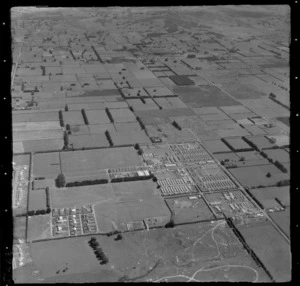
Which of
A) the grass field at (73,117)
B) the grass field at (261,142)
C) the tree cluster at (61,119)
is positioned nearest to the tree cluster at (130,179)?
the grass field at (261,142)

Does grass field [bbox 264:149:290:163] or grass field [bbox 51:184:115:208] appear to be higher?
grass field [bbox 51:184:115:208]

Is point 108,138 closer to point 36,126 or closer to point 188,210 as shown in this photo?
point 36,126

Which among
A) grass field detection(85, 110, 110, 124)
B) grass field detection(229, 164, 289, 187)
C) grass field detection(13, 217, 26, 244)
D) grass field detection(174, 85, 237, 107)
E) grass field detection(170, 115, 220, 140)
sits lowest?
grass field detection(174, 85, 237, 107)

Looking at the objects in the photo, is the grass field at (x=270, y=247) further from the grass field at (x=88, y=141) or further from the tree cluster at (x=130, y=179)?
the grass field at (x=88, y=141)

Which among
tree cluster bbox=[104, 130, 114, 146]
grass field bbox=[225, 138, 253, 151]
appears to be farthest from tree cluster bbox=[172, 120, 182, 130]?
tree cluster bbox=[104, 130, 114, 146]

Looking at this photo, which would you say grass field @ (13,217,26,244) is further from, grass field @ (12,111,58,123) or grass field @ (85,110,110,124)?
grass field @ (12,111,58,123)

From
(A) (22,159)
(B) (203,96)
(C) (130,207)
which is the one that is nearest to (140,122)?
(B) (203,96)
